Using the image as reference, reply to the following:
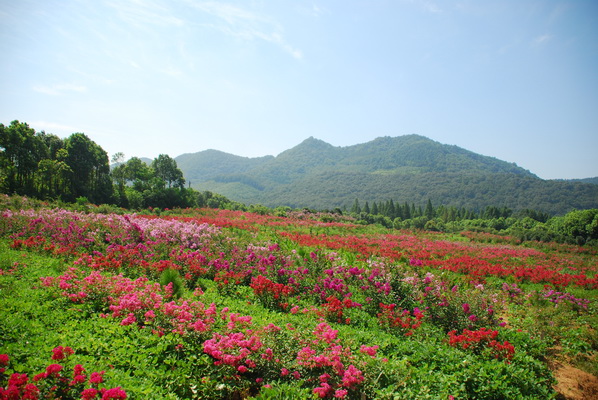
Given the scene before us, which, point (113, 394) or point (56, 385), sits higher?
point (113, 394)

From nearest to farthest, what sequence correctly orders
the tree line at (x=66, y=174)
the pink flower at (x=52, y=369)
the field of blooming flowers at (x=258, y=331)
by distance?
the pink flower at (x=52, y=369)
the field of blooming flowers at (x=258, y=331)
the tree line at (x=66, y=174)

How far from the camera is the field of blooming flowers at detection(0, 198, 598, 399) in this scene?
350 cm

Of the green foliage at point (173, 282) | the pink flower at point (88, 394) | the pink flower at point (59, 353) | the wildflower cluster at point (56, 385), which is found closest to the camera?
the wildflower cluster at point (56, 385)

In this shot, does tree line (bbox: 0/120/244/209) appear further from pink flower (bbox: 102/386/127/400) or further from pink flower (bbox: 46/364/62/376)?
pink flower (bbox: 102/386/127/400)

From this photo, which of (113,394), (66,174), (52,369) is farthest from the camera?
(66,174)

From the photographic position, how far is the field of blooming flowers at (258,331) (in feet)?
11.5

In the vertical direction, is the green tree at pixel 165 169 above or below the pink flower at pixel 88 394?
above

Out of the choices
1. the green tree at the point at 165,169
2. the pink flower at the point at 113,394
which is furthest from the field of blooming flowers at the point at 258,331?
the green tree at the point at 165,169

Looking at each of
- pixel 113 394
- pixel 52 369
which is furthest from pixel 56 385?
pixel 113 394

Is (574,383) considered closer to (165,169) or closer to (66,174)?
(66,174)

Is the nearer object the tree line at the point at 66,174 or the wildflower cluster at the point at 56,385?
the wildflower cluster at the point at 56,385

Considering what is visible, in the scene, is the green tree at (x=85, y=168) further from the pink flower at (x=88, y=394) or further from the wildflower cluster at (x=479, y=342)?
the wildflower cluster at (x=479, y=342)

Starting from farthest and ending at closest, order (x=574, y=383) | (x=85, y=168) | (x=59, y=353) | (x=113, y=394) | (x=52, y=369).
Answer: (x=85, y=168)
(x=574, y=383)
(x=59, y=353)
(x=52, y=369)
(x=113, y=394)

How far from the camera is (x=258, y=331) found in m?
4.31
